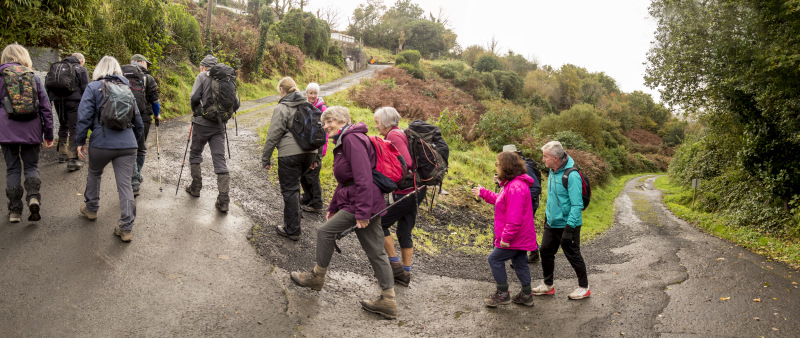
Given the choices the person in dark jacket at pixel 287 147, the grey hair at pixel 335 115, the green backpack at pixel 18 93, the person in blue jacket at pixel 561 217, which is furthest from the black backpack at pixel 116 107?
the person in blue jacket at pixel 561 217

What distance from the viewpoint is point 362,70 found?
144 feet

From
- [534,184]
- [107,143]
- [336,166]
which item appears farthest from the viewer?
[534,184]

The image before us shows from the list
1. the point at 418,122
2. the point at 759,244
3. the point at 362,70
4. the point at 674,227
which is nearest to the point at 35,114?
the point at 418,122

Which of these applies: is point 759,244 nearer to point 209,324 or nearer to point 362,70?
point 209,324

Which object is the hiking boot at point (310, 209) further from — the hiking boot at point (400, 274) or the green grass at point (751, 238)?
the green grass at point (751, 238)

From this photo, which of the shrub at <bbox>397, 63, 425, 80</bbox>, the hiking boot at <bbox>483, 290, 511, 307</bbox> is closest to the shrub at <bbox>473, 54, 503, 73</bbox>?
the shrub at <bbox>397, 63, 425, 80</bbox>

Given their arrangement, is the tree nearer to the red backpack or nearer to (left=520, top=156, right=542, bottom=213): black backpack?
(left=520, top=156, right=542, bottom=213): black backpack

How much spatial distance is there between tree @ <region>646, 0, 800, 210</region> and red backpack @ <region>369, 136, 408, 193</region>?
9.07 m

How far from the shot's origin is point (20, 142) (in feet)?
15.6

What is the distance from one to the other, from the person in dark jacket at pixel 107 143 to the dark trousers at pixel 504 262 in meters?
4.09

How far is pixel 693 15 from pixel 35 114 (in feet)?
56.6

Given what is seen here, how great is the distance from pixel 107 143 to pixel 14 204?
4.66 ft

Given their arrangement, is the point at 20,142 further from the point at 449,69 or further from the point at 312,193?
the point at 449,69

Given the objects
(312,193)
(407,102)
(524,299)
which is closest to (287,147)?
(312,193)
